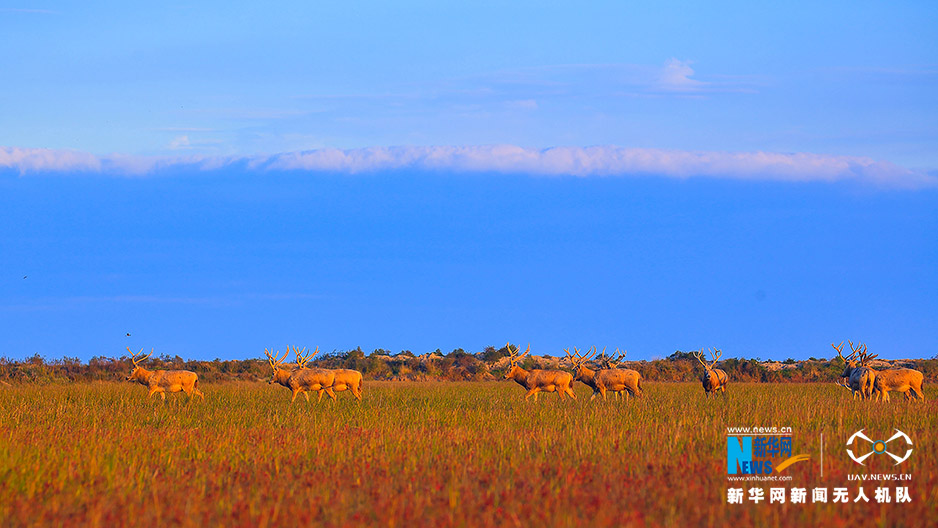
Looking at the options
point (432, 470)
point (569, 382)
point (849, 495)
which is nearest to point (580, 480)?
point (432, 470)

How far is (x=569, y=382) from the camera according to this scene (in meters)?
25.5

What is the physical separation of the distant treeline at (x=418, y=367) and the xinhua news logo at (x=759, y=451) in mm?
31017

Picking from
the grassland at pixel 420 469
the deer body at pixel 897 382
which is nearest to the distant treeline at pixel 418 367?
the deer body at pixel 897 382

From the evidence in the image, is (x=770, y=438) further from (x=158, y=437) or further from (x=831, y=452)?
(x=158, y=437)

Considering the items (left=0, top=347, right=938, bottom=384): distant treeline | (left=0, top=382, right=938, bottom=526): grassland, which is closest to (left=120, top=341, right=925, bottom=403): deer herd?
(left=0, top=382, right=938, bottom=526): grassland

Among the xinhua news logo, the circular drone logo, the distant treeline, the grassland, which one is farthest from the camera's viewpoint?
the distant treeline

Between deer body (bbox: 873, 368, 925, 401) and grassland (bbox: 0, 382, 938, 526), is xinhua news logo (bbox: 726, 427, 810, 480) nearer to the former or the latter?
grassland (bbox: 0, 382, 938, 526)

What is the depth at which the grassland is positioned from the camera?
776cm

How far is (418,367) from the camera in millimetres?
51562

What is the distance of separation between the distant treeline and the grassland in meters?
25.9

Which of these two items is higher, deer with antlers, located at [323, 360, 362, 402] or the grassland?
deer with antlers, located at [323, 360, 362, 402]

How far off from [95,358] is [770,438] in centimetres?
4131

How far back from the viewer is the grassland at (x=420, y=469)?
7758 millimetres

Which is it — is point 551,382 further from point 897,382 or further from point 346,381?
point 897,382
